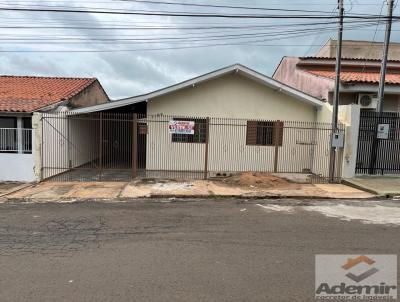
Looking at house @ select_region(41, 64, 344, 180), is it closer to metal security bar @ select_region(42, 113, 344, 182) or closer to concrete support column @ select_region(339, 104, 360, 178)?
metal security bar @ select_region(42, 113, 344, 182)

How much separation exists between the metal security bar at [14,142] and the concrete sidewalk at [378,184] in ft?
36.6

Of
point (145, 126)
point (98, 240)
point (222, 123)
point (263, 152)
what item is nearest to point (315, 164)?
point (263, 152)

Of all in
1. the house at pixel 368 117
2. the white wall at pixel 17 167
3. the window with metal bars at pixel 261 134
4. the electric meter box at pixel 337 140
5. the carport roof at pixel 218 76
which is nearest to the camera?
the white wall at pixel 17 167

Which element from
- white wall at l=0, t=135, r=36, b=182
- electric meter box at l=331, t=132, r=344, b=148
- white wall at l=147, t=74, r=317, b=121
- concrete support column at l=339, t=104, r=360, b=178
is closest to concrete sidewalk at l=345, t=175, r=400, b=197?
concrete support column at l=339, t=104, r=360, b=178

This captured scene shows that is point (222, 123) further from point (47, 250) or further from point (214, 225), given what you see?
point (47, 250)

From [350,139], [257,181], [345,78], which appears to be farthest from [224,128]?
[345,78]

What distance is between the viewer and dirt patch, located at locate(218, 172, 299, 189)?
13.2 metres

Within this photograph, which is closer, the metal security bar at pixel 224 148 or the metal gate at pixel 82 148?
the metal gate at pixel 82 148

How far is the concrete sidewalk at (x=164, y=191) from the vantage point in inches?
Answer: 443

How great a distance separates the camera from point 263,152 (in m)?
16.9

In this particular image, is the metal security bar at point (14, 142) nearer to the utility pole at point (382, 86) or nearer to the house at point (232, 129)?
the house at point (232, 129)

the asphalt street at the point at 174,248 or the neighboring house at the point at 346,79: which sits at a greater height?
the neighboring house at the point at 346,79

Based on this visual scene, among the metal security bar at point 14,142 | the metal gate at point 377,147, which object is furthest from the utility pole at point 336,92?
the metal security bar at point 14,142

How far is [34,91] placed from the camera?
1694 cm
